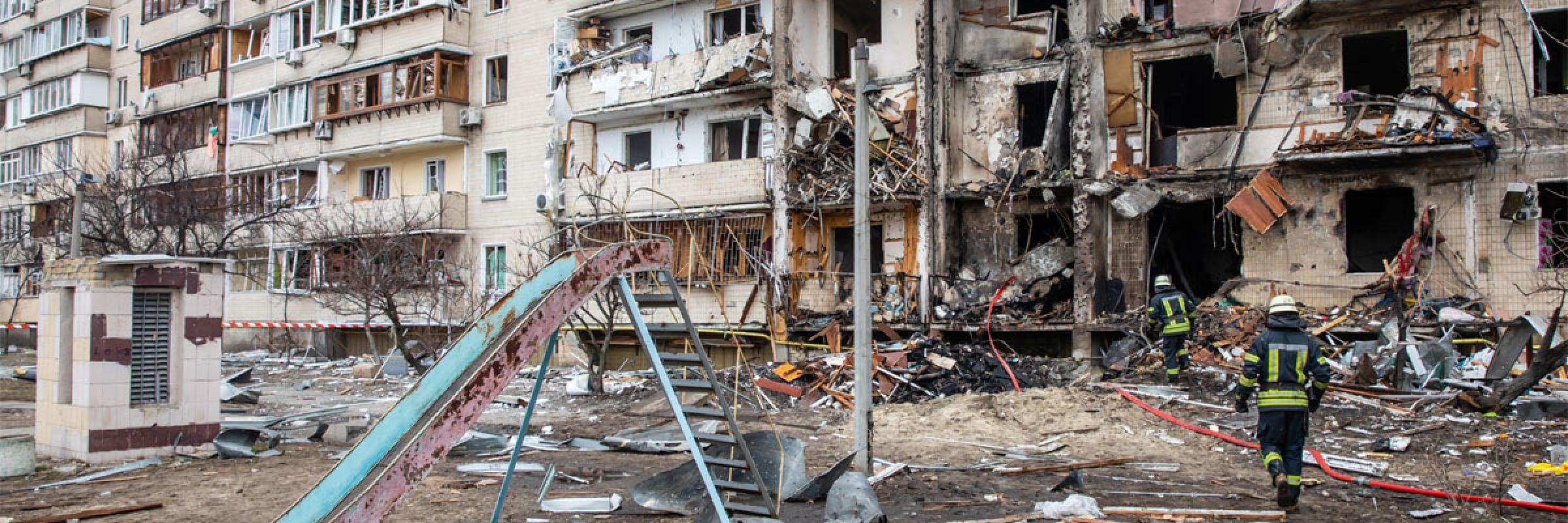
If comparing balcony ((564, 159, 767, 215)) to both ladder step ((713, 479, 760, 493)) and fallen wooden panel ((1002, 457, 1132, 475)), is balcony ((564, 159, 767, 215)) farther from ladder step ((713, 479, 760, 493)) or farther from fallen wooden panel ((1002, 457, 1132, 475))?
ladder step ((713, 479, 760, 493))

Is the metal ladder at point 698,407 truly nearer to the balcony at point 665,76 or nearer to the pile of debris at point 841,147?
the pile of debris at point 841,147

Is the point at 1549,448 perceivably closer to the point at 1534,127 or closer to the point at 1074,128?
the point at 1534,127

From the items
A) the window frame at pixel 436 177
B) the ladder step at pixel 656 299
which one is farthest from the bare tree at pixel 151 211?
the ladder step at pixel 656 299

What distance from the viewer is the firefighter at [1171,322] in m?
15.5

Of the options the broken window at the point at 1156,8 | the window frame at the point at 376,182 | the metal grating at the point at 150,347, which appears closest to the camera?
the metal grating at the point at 150,347

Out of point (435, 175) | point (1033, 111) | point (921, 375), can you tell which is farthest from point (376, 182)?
point (921, 375)

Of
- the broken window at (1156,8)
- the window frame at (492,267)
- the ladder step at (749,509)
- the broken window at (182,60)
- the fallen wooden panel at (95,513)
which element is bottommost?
the fallen wooden panel at (95,513)

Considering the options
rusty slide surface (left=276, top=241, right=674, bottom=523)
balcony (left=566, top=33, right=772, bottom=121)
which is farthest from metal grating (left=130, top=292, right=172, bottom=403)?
balcony (left=566, top=33, right=772, bottom=121)

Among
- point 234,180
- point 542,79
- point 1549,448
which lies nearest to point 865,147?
point 1549,448

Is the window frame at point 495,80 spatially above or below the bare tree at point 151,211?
above

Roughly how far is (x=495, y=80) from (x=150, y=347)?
19.9 metres

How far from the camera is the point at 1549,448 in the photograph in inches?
440

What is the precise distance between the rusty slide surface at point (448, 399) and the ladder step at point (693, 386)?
1.15 meters

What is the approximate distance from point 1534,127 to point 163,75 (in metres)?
41.6
